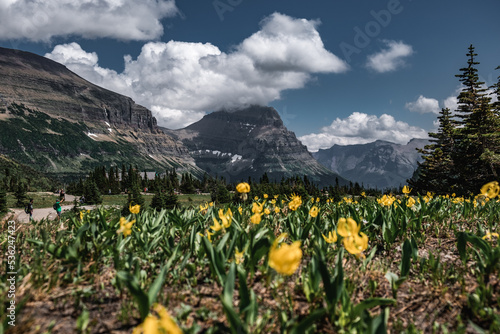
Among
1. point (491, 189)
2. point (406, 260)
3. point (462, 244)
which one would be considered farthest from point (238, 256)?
point (491, 189)

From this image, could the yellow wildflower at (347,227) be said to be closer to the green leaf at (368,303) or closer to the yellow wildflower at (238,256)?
the green leaf at (368,303)

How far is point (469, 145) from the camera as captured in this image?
98.5 feet

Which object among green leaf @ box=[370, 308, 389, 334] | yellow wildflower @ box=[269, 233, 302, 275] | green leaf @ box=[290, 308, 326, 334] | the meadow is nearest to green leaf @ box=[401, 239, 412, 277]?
the meadow

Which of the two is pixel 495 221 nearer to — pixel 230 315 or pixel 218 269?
pixel 218 269

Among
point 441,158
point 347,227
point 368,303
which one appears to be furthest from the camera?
point 441,158

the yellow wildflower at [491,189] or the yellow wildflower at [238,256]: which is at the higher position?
the yellow wildflower at [491,189]

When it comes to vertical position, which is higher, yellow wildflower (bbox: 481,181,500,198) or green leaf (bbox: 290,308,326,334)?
yellow wildflower (bbox: 481,181,500,198)

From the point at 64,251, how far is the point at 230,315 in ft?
7.50

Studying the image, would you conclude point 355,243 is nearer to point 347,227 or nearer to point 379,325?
point 347,227

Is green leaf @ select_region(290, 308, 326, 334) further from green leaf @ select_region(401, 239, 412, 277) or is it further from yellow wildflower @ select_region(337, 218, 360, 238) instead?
green leaf @ select_region(401, 239, 412, 277)

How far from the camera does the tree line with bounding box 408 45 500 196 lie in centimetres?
2806

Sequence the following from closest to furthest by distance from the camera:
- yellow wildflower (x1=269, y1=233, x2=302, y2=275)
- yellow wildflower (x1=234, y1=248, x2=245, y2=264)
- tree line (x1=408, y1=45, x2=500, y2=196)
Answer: yellow wildflower (x1=269, y1=233, x2=302, y2=275), yellow wildflower (x1=234, y1=248, x2=245, y2=264), tree line (x1=408, y1=45, x2=500, y2=196)

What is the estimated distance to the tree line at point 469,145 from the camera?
28062 millimetres

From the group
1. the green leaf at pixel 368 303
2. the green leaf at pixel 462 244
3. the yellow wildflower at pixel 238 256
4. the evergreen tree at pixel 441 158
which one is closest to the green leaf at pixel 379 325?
the green leaf at pixel 368 303
